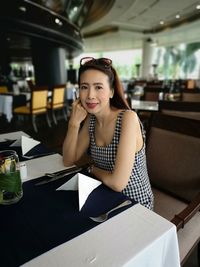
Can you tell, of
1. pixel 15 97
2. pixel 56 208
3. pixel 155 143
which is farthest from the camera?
pixel 15 97

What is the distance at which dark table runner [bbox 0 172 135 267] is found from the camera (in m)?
0.63

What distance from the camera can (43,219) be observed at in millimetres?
751

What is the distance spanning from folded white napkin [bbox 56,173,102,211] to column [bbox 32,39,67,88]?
24.1 ft

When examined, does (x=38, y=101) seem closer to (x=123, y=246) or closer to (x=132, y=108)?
(x=132, y=108)

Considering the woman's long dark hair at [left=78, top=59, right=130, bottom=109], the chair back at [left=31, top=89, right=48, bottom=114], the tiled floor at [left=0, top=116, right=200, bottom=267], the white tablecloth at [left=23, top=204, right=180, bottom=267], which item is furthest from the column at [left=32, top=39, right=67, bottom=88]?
the white tablecloth at [left=23, top=204, right=180, bottom=267]

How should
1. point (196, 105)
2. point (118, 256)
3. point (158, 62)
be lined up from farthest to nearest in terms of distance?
point (158, 62) < point (196, 105) < point (118, 256)

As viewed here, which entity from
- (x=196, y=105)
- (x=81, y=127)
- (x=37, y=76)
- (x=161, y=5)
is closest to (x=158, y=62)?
(x=161, y=5)

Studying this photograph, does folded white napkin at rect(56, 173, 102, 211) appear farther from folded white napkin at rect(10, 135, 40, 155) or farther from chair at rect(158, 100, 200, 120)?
chair at rect(158, 100, 200, 120)

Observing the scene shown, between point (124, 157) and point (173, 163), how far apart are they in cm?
53

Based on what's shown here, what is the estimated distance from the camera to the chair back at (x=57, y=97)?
5269 millimetres

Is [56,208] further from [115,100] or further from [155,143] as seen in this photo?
Answer: [155,143]

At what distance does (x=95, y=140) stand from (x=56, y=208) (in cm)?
50

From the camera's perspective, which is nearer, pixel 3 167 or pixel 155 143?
pixel 3 167

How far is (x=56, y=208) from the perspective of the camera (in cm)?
81
